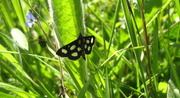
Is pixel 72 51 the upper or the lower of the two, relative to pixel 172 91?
upper

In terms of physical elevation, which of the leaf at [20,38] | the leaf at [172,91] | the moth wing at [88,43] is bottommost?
Answer: the leaf at [172,91]

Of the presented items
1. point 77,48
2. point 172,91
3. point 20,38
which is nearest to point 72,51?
point 77,48

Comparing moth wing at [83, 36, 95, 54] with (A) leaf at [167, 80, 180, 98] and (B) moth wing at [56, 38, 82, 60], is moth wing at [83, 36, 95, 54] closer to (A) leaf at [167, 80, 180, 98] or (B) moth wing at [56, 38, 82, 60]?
(B) moth wing at [56, 38, 82, 60]

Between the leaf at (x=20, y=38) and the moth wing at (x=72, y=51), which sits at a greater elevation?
the leaf at (x=20, y=38)

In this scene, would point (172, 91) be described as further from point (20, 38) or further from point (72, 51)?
point (20, 38)

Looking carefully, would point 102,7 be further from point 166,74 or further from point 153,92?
point 153,92

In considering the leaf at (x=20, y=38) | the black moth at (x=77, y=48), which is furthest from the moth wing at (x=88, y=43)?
the leaf at (x=20, y=38)

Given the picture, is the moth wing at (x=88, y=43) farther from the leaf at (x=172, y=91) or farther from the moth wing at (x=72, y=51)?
the leaf at (x=172, y=91)

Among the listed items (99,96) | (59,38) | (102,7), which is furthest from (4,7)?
(102,7)
